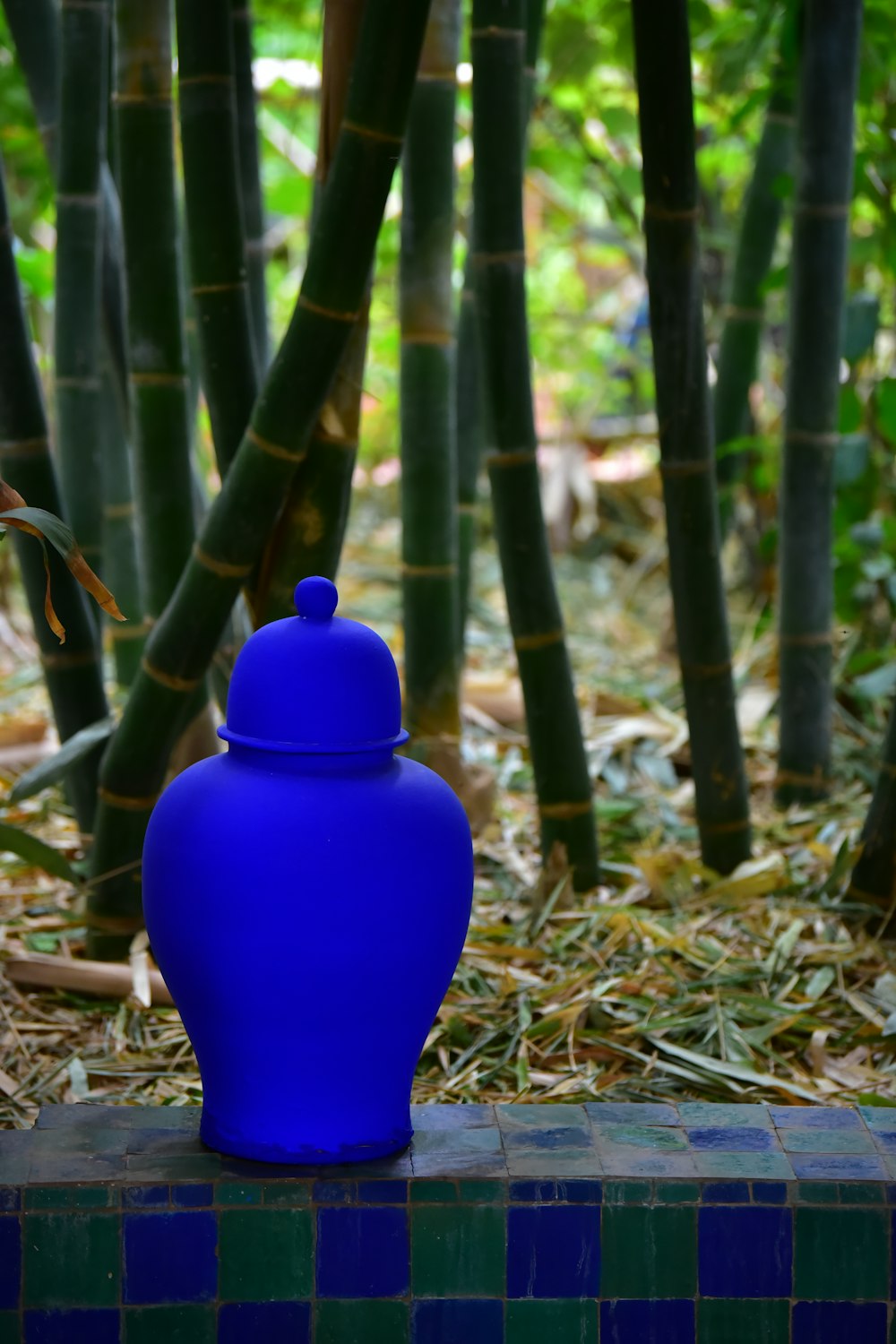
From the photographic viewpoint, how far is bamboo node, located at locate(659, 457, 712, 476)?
1741mm

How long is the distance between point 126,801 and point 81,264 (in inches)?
26.1

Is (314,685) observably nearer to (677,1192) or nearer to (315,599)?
(315,599)

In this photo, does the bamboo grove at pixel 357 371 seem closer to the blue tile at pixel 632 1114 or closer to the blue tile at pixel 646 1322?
the blue tile at pixel 632 1114

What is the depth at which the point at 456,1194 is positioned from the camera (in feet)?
3.39

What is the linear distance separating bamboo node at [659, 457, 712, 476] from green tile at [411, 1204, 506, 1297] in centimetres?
98

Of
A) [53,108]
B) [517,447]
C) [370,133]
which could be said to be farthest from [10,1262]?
[53,108]

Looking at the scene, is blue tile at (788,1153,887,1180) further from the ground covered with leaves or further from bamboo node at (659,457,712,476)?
bamboo node at (659,457,712,476)

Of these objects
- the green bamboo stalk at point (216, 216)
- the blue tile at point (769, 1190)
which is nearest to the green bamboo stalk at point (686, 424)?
the green bamboo stalk at point (216, 216)

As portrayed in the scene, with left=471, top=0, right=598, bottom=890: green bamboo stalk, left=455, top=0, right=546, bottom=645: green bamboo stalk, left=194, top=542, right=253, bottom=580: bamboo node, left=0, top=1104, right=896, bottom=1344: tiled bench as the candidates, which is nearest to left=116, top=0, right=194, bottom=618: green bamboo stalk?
left=194, top=542, right=253, bottom=580: bamboo node

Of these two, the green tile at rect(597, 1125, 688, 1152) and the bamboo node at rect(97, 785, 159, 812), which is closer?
the green tile at rect(597, 1125, 688, 1152)

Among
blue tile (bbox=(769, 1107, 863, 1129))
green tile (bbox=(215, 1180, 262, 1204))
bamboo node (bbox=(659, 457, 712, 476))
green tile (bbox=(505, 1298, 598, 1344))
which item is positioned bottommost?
green tile (bbox=(505, 1298, 598, 1344))

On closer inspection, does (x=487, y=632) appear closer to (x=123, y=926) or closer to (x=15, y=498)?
(x=123, y=926)

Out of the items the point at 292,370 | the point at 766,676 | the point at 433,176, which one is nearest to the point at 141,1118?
the point at 292,370

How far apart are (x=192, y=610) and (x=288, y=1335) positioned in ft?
2.27
